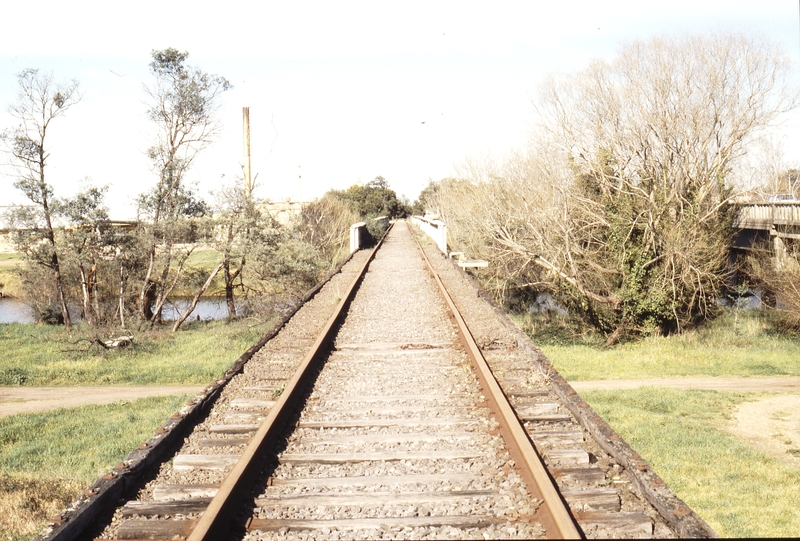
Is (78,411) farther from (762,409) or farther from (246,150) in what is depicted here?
(246,150)

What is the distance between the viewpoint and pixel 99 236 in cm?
2339

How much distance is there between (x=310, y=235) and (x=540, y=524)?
30.0 meters

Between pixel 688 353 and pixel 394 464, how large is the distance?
51.9 ft

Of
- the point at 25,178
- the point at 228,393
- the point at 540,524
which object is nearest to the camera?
the point at 540,524

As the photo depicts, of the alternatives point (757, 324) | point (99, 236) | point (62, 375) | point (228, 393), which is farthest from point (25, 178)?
point (757, 324)

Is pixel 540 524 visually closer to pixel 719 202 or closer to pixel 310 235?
pixel 719 202

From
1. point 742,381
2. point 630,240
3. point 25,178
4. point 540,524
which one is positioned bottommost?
point 742,381

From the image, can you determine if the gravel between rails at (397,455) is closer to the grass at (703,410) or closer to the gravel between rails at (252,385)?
the gravel between rails at (252,385)

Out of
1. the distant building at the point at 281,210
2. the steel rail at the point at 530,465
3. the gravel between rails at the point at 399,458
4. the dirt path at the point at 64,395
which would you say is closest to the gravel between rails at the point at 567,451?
the gravel between rails at the point at 399,458

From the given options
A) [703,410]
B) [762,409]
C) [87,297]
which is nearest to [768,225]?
[762,409]

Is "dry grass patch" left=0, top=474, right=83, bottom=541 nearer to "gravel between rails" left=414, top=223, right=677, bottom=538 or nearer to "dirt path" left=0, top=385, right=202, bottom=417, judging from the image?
"gravel between rails" left=414, top=223, right=677, bottom=538

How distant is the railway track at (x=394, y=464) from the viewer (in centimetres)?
371

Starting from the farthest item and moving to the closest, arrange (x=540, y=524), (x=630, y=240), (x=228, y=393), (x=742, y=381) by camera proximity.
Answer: (x=630, y=240) < (x=742, y=381) < (x=228, y=393) < (x=540, y=524)

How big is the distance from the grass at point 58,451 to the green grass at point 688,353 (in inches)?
359
